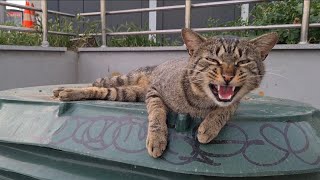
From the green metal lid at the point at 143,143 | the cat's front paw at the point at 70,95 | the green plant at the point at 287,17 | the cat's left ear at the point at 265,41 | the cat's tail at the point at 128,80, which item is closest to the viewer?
the green metal lid at the point at 143,143

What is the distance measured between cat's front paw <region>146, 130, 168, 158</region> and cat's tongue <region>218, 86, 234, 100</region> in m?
0.30

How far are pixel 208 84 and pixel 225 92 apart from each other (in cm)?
8

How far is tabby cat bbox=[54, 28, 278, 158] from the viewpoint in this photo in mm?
1396

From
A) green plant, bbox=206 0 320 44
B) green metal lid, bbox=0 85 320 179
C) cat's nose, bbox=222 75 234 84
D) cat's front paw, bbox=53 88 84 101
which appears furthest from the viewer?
green plant, bbox=206 0 320 44

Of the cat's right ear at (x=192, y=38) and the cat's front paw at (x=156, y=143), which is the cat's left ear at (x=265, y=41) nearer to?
the cat's right ear at (x=192, y=38)

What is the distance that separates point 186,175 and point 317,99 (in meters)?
2.60

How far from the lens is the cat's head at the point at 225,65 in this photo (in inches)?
56.1

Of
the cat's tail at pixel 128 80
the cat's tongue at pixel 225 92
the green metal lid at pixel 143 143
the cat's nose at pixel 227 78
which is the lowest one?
the green metal lid at pixel 143 143

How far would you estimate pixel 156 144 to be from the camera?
52.3 inches

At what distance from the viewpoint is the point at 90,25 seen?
17.9ft

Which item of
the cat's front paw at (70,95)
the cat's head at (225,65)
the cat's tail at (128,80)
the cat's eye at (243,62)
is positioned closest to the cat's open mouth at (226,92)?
the cat's head at (225,65)

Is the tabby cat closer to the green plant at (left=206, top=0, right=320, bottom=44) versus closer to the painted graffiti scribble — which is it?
the painted graffiti scribble

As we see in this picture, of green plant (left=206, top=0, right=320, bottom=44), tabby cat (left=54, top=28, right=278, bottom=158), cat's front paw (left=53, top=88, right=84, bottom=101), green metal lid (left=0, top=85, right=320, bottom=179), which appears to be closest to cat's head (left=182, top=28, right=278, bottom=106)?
tabby cat (left=54, top=28, right=278, bottom=158)

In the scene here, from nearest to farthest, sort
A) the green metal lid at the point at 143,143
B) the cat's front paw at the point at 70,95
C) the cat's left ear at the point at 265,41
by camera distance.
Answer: the green metal lid at the point at 143,143 < the cat's left ear at the point at 265,41 < the cat's front paw at the point at 70,95
